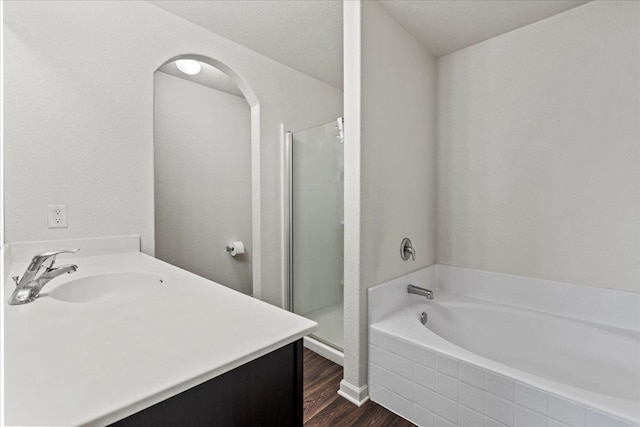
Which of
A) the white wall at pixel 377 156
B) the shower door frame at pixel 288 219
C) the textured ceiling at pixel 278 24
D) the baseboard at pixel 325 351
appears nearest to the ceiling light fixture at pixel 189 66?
the textured ceiling at pixel 278 24

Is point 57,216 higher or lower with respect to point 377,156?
lower

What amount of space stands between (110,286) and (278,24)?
1.81 metres

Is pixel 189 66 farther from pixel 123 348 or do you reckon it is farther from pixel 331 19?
pixel 123 348

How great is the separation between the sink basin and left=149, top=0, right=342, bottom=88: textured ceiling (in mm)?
1572

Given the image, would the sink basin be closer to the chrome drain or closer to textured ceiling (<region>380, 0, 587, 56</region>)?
the chrome drain

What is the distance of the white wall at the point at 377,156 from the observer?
1.55m

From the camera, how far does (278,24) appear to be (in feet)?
6.31

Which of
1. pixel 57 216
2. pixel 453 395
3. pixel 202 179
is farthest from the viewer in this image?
pixel 202 179

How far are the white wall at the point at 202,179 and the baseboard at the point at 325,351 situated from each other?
1198 mm

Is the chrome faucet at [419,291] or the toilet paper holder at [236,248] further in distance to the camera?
the toilet paper holder at [236,248]

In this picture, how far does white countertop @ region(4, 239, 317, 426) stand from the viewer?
1.31 ft

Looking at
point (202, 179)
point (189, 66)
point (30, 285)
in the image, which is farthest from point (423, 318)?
point (189, 66)

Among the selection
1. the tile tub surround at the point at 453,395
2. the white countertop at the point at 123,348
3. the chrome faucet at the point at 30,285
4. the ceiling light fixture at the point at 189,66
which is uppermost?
the ceiling light fixture at the point at 189,66

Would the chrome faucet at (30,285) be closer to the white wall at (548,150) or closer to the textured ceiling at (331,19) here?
the textured ceiling at (331,19)
